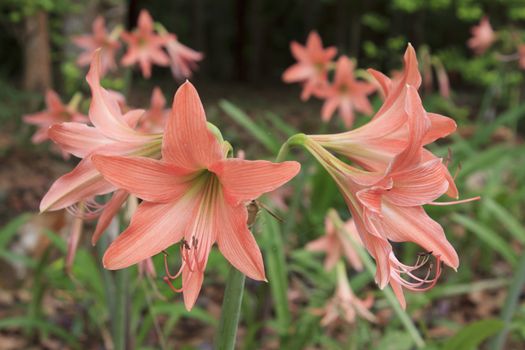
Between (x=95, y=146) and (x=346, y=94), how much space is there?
2.14 metres

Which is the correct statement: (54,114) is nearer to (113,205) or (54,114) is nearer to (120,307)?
(120,307)

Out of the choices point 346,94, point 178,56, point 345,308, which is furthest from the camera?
point 346,94

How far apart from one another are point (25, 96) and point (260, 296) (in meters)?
2.15

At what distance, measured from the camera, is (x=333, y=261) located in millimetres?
1930

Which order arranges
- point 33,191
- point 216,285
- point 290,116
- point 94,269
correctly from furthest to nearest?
point 290,116 < point 33,191 < point 216,285 < point 94,269

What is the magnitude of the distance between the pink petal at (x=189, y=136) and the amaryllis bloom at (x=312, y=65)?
210cm

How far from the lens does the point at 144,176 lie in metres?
0.83

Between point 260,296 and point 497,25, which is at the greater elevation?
point 497,25

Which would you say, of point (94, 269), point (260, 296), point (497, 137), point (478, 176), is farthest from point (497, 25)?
point (94, 269)

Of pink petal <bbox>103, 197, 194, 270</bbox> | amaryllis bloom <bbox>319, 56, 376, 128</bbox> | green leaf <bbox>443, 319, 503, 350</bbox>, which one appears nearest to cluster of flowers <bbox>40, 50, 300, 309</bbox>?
pink petal <bbox>103, 197, 194, 270</bbox>

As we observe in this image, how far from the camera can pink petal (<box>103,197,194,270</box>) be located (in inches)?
31.9

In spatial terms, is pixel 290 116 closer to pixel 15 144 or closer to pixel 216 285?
pixel 15 144

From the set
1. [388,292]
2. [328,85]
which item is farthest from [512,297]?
[328,85]

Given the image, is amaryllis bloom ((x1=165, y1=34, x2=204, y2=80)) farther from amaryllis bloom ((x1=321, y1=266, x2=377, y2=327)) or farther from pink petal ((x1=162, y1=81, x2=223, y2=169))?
→ pink petal ((x1=162, y1=81, x2=223, y2=169))
